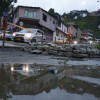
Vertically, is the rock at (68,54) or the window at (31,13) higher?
the window at (31,13)

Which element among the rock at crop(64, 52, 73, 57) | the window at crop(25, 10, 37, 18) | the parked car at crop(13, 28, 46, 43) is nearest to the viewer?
the rock at crop(64, 52, 73, 57)

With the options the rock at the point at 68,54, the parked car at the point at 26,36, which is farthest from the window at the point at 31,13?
the rock at the point at 68,54

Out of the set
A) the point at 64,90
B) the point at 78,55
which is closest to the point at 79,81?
the point at 64,90

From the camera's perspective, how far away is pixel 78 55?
8.44 m

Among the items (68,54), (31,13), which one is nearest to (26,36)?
(68,54)

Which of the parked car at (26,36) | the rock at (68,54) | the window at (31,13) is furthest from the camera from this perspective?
the window at (31,13)

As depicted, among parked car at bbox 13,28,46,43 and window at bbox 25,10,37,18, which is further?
window at bbox 25,10,37,18

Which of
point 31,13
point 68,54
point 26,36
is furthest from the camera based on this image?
point 31,13

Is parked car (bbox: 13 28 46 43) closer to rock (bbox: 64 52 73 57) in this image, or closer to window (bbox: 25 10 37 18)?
rock (bbox: 64 52 73 57)

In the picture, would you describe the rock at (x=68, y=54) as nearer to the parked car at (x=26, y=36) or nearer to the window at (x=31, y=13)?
the parked car at (x=26, y=36)

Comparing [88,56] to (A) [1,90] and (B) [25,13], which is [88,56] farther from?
(B) [25,13]

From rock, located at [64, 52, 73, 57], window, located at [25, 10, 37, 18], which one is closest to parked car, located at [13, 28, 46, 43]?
rock, located at [64, 52, 73, 57]

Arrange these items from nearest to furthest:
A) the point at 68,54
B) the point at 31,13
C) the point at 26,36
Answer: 1. the point at 68,54
2. the point at 26,36
3. the point at 31,13

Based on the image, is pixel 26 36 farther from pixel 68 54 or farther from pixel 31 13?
pixel 31 13
